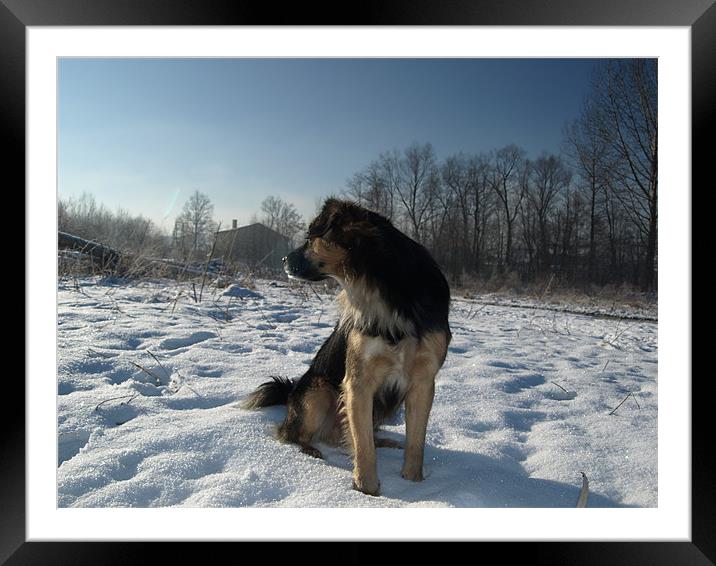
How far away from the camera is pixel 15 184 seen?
6.81 ft

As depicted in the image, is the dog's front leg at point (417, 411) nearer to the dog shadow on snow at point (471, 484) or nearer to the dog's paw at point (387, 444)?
the dog shadow on snow at point (471, 484)

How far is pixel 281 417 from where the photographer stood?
3.11m

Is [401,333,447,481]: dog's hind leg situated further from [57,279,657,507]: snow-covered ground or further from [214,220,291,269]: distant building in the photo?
[214,220,291,269]: distant building

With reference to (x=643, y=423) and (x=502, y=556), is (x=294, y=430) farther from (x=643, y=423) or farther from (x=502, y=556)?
(x=643, y=423)

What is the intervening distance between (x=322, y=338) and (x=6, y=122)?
148 inches

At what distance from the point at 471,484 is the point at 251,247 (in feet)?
20.5

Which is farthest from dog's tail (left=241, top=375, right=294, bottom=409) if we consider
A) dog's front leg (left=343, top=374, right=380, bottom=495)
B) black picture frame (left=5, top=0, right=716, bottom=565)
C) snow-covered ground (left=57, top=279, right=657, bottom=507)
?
black picture frame (left=5, top=0, right=716, bottom=565)

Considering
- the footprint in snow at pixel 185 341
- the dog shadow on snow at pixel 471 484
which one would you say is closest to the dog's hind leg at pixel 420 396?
the dog shadow on snow at pixel 471 484

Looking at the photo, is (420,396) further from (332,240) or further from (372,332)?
(332,240)

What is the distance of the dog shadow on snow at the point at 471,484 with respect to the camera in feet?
7.52
